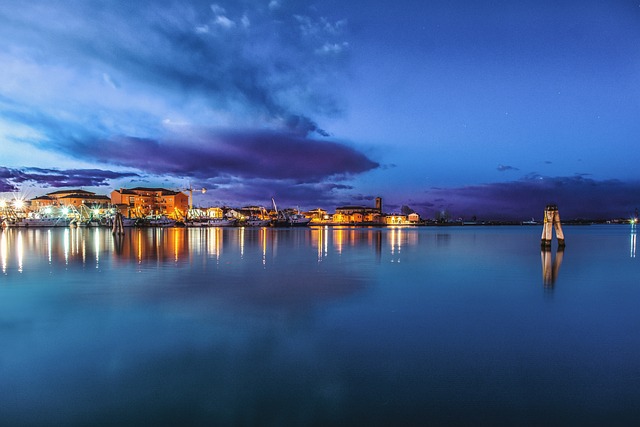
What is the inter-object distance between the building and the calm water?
456 ft

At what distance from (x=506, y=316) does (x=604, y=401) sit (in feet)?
17.0

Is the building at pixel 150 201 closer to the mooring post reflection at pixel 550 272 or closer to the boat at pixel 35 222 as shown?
the boat at pixel 35 222

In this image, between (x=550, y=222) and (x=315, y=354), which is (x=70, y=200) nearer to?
(x=550, y=222)

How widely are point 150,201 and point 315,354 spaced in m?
157

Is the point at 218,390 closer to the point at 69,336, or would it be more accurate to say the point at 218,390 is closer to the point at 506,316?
the point at 69,336

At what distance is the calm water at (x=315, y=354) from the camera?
5.19 m

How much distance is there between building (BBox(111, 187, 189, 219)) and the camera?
14475cm

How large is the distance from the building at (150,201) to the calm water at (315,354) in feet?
456

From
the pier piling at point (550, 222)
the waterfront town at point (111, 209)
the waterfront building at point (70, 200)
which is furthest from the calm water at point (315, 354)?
the waterfront building at point (70, 200)

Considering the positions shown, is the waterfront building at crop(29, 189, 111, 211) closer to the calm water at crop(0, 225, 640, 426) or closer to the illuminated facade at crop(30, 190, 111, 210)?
the illuminated facade at crop(30, 190, 111, 210)

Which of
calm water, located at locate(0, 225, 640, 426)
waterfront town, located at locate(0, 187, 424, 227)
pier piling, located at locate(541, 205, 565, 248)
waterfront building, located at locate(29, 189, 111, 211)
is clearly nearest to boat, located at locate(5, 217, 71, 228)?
waterfront town, located at locate(0, 187, 424, 227)

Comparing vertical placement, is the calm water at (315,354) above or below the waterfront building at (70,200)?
below

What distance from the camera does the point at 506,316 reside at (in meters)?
10.6

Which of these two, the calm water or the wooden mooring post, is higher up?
the wooden mooring post
